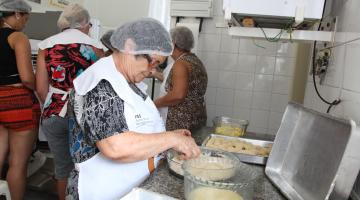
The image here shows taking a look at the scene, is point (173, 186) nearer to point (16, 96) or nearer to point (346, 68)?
point (346, 68)

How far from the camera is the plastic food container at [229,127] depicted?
1.62m

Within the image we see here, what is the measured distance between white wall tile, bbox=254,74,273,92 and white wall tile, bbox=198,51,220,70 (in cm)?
39

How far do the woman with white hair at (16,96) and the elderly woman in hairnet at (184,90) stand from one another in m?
0.83

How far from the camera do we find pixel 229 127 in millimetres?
1640

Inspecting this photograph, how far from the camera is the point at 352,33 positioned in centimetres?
105

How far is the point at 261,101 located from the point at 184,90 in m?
1.09

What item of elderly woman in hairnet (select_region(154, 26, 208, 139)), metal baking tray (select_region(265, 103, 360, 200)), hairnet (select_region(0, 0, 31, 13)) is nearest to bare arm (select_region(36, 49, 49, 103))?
hairnet (select_region(0, 0, 31, 13))

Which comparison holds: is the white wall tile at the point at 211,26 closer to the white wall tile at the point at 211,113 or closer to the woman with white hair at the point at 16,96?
the white wall tile at the point at 211,113

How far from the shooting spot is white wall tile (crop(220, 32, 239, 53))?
2818mm

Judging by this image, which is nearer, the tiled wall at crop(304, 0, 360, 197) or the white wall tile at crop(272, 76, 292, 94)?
the tiled wall at crop(304, 0, 360, 197)

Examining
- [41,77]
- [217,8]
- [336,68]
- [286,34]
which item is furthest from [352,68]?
[217,8]

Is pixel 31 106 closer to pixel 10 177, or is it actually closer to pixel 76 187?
pixel 10 177

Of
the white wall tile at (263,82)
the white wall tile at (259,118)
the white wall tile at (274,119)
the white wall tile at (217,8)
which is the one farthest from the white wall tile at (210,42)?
the white wall tile at (274,119)

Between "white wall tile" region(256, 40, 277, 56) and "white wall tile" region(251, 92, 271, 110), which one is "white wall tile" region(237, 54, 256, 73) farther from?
"white wall tile" region(251, 92, 271, 110)
